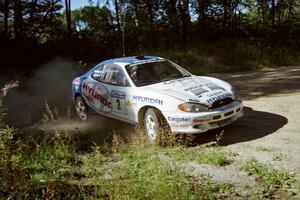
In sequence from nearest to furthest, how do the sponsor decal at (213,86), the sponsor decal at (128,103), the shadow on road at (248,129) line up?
→ the shadow on road at (248,129)
the sponsor decal at (213,86)
the sponsor decal at (128,103)

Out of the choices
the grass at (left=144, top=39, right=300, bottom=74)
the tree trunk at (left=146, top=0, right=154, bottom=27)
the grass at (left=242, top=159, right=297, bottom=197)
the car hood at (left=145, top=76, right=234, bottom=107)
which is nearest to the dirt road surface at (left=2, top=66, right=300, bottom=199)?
the grass at (left=242, top=159, right=297, bottom=197)

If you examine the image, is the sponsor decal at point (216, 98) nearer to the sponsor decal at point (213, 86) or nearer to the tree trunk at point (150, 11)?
the sponsor decal at point (213, 86)

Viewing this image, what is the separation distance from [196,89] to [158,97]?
31.3 inches

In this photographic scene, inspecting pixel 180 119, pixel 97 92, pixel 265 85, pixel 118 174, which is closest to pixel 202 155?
pixel 180 119

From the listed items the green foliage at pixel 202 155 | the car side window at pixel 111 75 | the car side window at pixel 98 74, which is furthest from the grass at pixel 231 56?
the green foliage at pixel 202 155

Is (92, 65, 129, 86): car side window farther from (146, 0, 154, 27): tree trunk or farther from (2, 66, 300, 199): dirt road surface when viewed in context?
(146, 0, 154, 27): tree trunk

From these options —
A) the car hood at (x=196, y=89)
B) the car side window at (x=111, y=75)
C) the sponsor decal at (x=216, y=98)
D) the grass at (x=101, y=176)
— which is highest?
the car side window at (x=111, y=75)

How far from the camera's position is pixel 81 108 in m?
9.64

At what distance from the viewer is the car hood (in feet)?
21.5

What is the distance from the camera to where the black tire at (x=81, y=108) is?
944 centimetres

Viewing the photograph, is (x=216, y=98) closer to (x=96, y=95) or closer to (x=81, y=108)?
(x=96, y=95)

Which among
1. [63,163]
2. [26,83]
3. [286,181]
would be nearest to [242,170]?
[286,181]

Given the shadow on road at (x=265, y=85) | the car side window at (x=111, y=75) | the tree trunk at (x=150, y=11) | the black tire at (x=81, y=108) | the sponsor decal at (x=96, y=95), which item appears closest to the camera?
the car side window at (x=111, y=75)

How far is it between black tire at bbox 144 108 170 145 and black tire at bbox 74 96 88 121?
9.51ft
